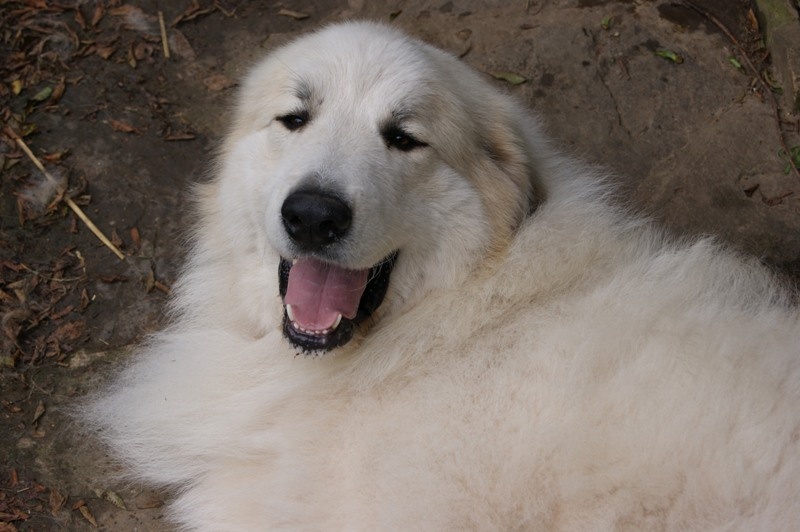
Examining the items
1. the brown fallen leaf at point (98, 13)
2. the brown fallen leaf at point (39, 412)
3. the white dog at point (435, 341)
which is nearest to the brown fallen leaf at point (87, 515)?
the white dog at point (435, 341)

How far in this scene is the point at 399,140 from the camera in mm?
3465

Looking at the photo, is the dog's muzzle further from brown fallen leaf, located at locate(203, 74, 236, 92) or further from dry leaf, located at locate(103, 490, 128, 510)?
brown fallen leaf, located at locate(203, 74, 236, 92)

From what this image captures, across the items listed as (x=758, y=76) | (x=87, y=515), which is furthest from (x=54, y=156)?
(x=758, y=76)

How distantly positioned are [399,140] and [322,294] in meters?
0.77

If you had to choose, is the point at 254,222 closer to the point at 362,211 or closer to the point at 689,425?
the point at 362,211

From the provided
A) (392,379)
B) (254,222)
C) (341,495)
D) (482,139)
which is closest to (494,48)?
(482,139)

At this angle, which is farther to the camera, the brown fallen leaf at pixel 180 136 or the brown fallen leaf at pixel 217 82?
the brown fallen leaf at pixel 217 82

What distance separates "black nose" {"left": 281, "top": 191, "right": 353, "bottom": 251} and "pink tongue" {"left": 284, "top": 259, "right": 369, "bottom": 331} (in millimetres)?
243

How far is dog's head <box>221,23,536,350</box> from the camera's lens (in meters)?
3.10

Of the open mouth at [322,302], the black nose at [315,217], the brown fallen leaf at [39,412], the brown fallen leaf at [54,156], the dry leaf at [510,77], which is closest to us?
the black nose at [315,217]

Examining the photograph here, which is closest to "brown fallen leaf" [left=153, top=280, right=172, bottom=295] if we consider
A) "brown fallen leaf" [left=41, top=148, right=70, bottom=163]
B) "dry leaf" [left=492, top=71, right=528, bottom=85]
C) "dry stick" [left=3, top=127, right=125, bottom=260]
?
"dry stick" [left=3, top=127, right=125, bottom=260]

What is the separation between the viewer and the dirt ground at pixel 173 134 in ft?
14.0

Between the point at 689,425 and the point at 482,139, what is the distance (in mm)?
1590

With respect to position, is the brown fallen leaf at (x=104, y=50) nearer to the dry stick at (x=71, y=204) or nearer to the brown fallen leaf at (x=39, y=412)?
the dry stick at (x=71, y=204)
